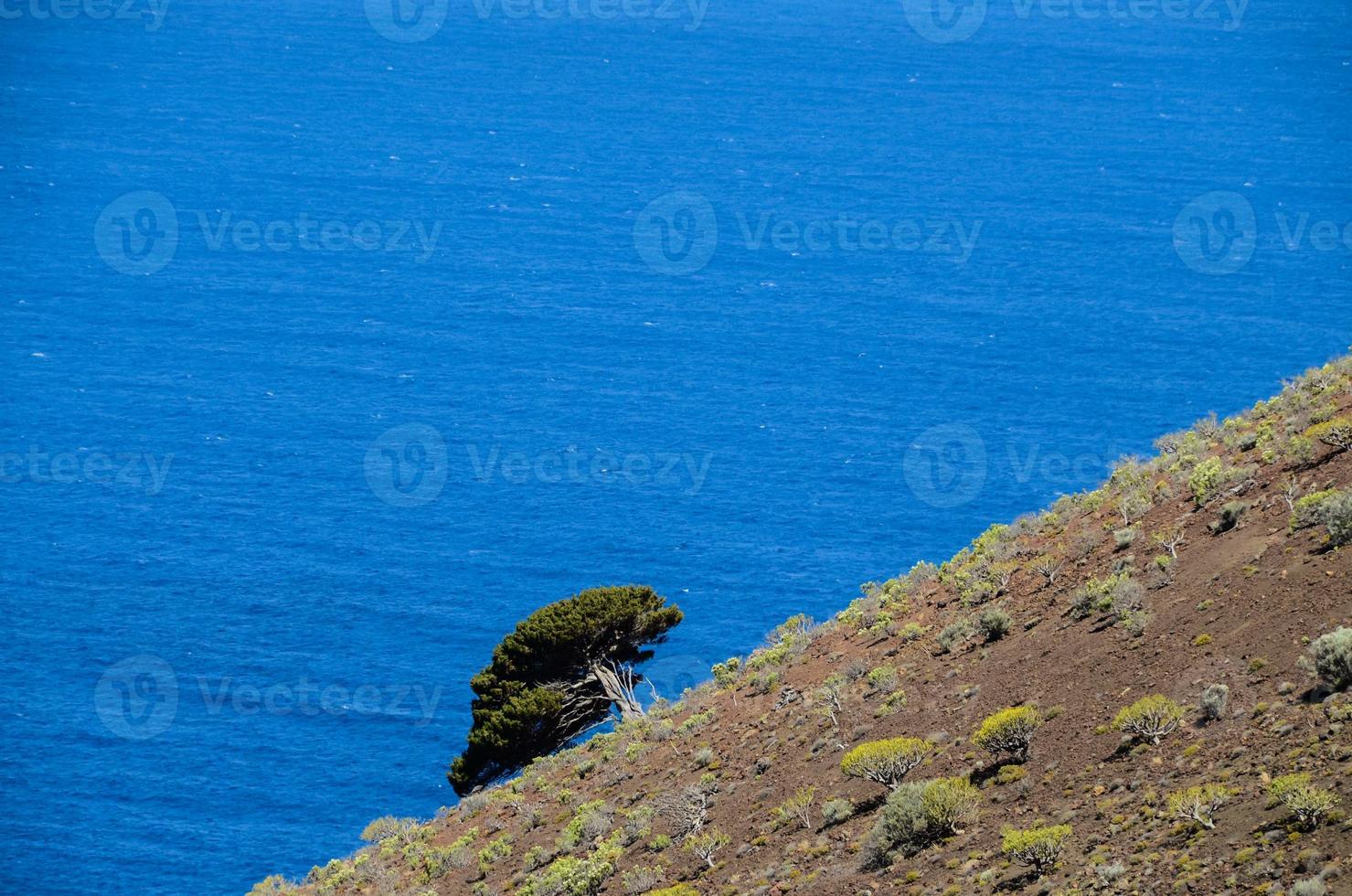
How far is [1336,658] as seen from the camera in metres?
19.4

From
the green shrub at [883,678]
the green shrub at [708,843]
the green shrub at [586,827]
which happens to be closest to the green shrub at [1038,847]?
the green shrub at [708,843]

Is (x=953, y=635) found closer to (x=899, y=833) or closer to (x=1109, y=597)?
(x=1109, y=597)

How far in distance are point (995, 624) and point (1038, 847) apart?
27.0 feet

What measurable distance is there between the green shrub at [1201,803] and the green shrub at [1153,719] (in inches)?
69.5

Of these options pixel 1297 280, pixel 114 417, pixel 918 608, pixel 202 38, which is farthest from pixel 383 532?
pixel 202 38

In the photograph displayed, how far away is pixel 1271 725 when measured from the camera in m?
19.7

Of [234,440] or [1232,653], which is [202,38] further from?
[1232,653]

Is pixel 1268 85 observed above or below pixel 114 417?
above

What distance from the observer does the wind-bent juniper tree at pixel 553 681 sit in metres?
40.4

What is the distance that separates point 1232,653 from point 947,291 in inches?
4008

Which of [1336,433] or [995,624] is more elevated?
[1336,433]

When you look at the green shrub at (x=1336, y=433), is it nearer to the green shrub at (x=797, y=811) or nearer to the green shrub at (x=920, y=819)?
the green shrub at (x=920, y=819)

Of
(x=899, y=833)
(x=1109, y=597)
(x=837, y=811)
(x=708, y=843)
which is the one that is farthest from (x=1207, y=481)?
(x=708, y=843)

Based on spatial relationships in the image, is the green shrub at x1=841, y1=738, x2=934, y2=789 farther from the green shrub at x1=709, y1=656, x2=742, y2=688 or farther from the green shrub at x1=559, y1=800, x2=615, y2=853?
the green shrub at x1=709, y1=656, x2=742, y2=688
